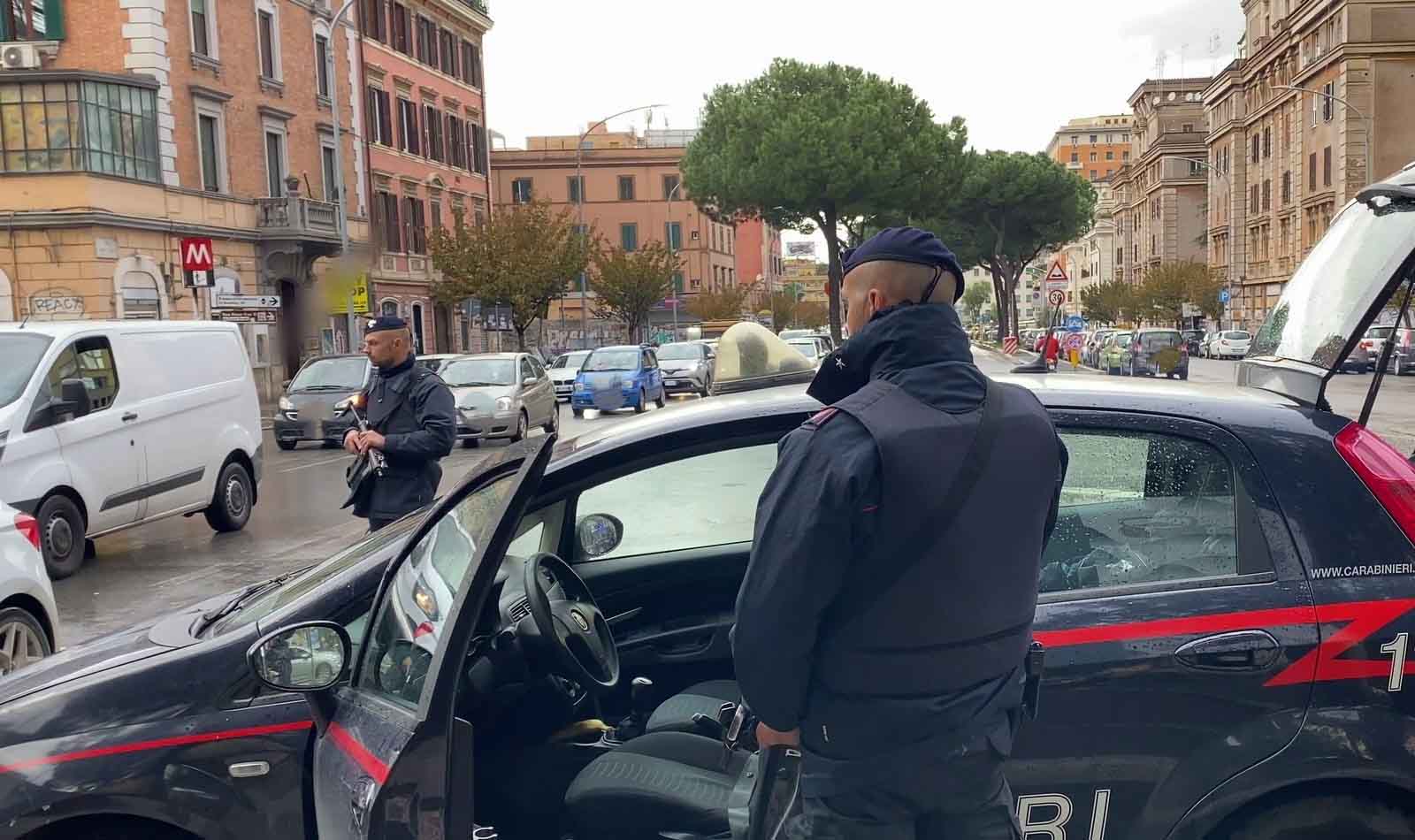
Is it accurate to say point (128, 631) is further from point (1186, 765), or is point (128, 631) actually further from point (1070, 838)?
point (1186, 765)

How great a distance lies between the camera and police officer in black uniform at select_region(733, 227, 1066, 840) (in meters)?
2.04

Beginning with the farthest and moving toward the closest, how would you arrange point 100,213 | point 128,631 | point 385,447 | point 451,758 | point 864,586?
point 100,213 < point 385,447 < point 128,631 < point 451,758 < point 864,586

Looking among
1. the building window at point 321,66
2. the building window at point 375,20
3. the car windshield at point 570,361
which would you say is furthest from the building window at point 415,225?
the car windshield at point 570,361

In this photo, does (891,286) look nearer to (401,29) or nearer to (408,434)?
(408,434)

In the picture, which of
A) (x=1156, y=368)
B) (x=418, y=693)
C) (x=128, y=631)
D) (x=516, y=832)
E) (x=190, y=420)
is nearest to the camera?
(x=418, y=693)

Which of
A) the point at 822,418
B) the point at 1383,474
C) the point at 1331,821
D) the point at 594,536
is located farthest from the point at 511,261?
the point at 822,418

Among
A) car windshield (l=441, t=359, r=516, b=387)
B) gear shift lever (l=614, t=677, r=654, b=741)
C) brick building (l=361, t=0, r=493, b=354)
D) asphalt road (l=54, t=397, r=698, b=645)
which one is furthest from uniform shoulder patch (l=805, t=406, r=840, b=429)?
brick building (l=361, t=0, r=493, b=354)

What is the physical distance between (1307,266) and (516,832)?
10.2 ft

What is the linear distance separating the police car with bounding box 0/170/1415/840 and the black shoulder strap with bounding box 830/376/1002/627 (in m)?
0.68


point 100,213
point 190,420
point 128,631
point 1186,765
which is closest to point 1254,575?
point 1186,765

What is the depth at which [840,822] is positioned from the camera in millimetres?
2107

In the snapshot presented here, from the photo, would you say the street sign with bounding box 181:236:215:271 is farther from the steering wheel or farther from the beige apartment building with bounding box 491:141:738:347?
the beige apartment building with bounding box 491:141:738:347

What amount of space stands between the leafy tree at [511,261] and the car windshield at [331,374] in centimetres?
2085

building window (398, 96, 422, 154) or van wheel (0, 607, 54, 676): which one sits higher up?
building window (398, 96, 422, 154)
